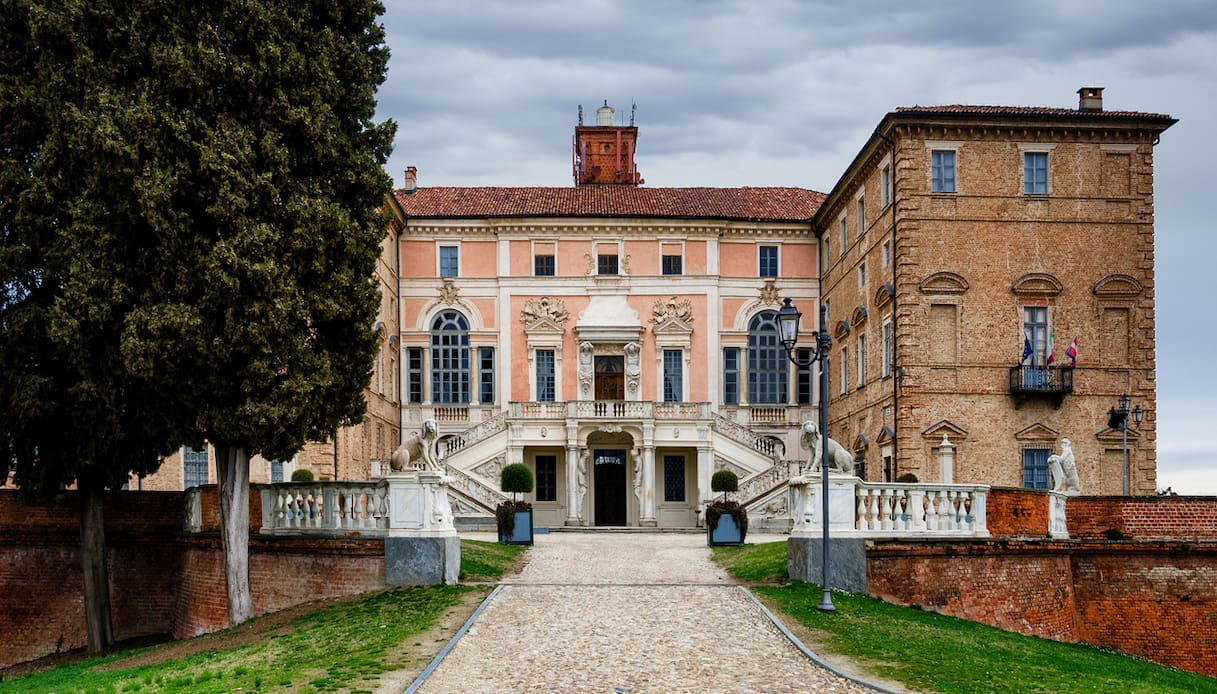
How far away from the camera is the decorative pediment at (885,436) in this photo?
108 feet

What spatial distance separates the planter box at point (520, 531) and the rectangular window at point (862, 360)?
47.1ft

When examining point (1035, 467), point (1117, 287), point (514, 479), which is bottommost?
point (514, 479)

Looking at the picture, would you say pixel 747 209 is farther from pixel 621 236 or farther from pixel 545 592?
pixel 545 592

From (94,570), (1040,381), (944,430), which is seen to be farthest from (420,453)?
(1040,381)

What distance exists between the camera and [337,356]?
1870 centimetres

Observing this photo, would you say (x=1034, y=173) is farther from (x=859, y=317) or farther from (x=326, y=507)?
(x=326, y=507)

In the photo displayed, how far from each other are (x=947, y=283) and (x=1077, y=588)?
14.0 metres

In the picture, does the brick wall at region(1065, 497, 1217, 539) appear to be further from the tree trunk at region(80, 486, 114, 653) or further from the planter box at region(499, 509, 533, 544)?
the tree trunk at region(80, 486, 114, 653)

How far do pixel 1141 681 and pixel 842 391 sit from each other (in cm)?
2629

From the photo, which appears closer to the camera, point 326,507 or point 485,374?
point 326,507

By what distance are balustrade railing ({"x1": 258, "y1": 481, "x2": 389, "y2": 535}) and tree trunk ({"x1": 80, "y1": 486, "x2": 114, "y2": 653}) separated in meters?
3.13

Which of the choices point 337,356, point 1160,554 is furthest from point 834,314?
point 337,356

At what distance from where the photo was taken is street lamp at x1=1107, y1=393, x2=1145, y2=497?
1188 inches

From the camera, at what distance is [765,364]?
144 feet
